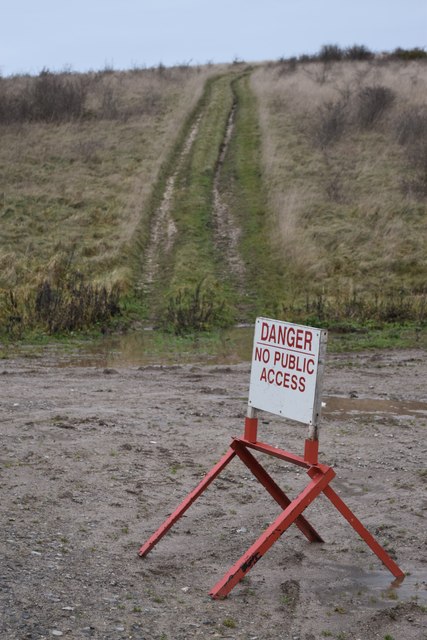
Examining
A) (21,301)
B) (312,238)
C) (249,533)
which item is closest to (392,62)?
(312,238)

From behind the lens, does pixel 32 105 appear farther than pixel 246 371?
Yes

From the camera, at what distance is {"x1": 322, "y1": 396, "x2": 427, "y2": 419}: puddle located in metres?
11.1

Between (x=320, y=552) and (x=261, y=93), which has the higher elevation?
(x=261, y=93)

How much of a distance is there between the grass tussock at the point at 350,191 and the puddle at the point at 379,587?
11185 millimetres

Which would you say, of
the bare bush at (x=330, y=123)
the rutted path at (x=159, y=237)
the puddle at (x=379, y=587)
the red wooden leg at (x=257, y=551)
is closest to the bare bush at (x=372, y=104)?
the bare bush at (x=330, y=123)

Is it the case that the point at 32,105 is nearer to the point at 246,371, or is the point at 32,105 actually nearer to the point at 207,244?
the point at 207,244

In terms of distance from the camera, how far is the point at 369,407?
11.4 meters

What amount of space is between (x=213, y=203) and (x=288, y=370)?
65.0ft

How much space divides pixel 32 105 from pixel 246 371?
23.5 meters

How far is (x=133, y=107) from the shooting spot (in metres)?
36.8

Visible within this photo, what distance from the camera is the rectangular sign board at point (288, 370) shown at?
5.82 m

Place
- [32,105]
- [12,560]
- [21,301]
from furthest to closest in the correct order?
[32,105], [21,301], [12,560]

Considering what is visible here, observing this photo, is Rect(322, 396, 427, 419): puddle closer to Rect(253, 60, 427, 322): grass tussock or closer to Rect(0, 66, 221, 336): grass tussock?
Rect(253, 60, 427, 322): grass tussock

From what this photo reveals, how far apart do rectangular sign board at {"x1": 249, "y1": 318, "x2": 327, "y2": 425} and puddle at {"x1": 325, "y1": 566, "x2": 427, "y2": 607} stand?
1128 millimetres
